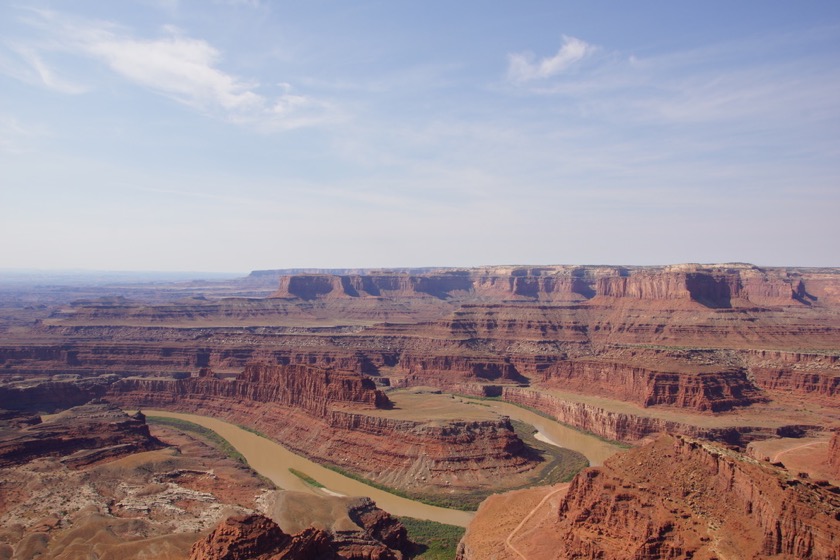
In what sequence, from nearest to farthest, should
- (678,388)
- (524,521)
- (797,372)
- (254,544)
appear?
1. (254,544)
2. (524,521)
3. (678,388)
4. (797,372)

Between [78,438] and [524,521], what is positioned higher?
[524,521]

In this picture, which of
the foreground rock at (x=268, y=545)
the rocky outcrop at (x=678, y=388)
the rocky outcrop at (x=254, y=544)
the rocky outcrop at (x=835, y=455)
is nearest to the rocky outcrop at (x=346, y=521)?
the foreground rock at (x=268, y=545)

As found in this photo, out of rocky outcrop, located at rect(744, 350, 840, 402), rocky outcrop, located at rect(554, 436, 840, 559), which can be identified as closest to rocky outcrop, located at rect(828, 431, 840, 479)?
rocky outcrop, located at rect(554, 436, 840, 559)

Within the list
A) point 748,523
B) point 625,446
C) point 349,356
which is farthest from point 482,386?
point 748,523

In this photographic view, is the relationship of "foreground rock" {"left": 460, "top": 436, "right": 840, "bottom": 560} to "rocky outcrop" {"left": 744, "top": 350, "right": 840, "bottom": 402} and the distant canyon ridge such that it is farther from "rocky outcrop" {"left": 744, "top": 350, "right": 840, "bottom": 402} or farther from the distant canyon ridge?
"rocky outcrop" {"left": 744, "top": 350, "right": 840, "bottom": 402}

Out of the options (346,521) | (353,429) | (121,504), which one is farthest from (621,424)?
(121,504)

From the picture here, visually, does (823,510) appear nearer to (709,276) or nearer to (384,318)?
(709,276)

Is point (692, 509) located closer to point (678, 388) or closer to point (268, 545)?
point (268, 545)

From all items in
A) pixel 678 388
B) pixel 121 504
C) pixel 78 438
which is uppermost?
pixel 678 388
